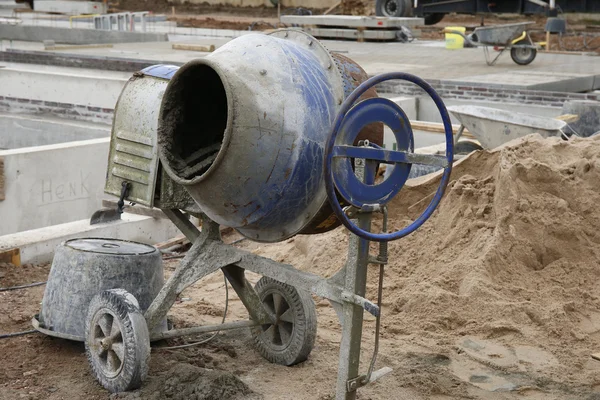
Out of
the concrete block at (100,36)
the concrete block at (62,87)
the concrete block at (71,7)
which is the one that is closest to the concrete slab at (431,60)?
the concrete block at (100,36)

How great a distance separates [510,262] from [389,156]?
2212mm

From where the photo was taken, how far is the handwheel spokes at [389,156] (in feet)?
10.6

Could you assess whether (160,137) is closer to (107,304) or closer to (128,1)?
(107,304)

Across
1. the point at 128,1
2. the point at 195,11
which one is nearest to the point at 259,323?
the point at 195,11

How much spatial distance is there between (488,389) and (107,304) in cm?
187

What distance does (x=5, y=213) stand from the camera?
750 cm

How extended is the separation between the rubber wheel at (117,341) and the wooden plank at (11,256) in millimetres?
1872

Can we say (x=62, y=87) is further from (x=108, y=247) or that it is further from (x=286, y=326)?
(x=286, y=326)

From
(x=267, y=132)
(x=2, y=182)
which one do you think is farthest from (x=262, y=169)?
(x=2, y=182)

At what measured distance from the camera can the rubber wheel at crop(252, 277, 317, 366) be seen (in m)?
4.30

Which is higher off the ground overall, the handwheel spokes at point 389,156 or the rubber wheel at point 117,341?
the handwheel spokes at point 389,156

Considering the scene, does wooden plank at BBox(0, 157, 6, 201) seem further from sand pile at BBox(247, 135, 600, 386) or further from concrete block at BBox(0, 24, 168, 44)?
concrete block at BBox(0, 24, 168, 44)

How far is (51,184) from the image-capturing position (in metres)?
7.70

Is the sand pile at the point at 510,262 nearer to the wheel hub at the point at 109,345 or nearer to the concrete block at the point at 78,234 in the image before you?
the concrete block at the point at 78,234
